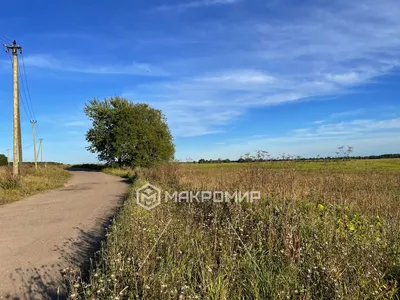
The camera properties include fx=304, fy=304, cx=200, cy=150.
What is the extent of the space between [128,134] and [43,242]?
3864cm

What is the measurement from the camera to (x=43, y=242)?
6871 millimetres

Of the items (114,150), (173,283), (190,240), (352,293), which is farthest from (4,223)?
(114,150)

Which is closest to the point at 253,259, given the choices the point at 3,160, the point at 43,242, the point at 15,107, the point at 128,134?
the point at 43,242

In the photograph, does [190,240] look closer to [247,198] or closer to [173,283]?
[173,283]

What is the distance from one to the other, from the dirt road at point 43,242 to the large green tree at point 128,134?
3245cm

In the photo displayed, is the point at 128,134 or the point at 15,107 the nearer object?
the point at 15,107

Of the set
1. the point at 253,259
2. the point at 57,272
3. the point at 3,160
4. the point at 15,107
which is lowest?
the point at 57,272

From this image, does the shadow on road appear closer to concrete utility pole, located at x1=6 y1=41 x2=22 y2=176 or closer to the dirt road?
the dirt road

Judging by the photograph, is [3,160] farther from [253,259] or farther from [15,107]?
[253,259]

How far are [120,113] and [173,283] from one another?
4461cm

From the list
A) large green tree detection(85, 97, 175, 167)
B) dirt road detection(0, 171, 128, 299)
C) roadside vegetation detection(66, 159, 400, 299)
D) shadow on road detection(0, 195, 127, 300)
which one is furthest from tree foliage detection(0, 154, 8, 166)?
roadside vegetation detection(66, 159, 400, 299)

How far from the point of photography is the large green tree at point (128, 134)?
4441cm

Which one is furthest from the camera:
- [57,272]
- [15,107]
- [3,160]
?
[3,160]

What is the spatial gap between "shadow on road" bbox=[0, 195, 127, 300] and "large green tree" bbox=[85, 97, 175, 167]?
37.9 metres
